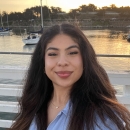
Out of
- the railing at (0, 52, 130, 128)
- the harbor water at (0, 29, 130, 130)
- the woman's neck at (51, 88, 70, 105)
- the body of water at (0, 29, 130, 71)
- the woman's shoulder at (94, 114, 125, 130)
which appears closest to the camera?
the woman's shoulder at (94, 114, 125, 130)

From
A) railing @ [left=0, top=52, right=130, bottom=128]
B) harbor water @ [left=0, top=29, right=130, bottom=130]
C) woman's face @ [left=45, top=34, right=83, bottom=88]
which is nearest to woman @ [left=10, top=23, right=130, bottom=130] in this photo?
woman's face @ [left=45, top=34, right=83, bottom=88]

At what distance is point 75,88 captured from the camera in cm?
130

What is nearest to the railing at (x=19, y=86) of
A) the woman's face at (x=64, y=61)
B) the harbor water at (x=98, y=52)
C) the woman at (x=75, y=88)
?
the harbor water at (x=98, y=52)

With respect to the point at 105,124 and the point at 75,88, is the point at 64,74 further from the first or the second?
the point at 105,124

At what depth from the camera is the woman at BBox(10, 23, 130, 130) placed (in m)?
1.17

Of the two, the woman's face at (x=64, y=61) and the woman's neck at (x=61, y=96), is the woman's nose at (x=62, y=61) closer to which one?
the woman's face at (x=64, y=61)

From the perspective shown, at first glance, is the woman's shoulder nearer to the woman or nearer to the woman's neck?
the woman

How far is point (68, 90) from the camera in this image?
52.7 inches

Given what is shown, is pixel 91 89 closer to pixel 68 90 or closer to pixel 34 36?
pixel 68 90

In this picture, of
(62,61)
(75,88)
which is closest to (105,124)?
(75,88)

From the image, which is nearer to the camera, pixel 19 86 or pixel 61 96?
pixel 61 96

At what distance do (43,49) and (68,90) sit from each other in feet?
0.92

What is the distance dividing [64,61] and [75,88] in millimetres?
192

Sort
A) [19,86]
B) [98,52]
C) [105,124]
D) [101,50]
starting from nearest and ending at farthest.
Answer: [105,124] < [19,86] < [98,52] < [101,50]
